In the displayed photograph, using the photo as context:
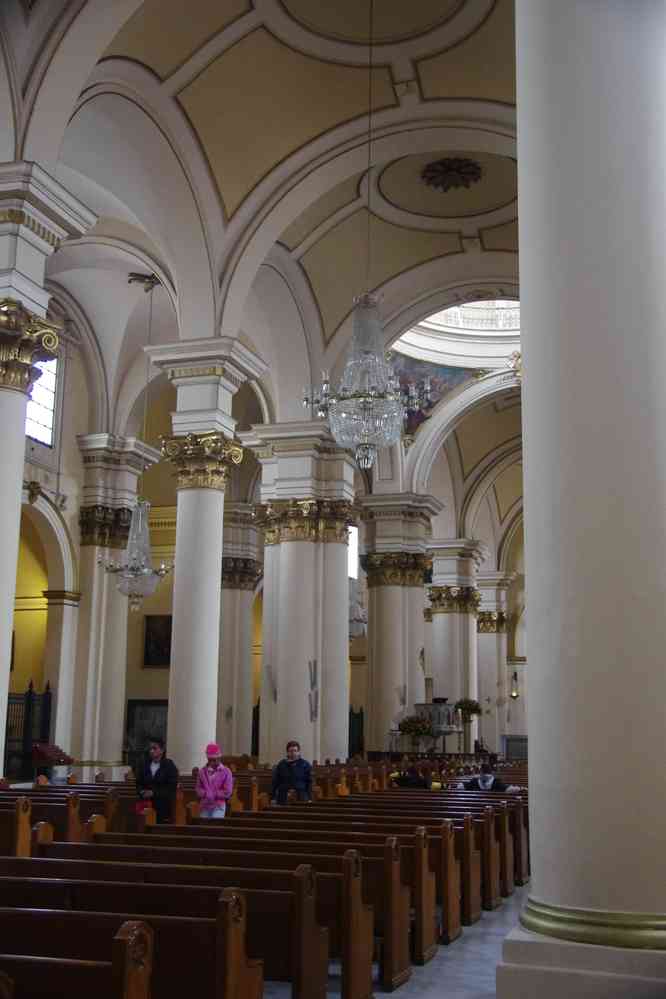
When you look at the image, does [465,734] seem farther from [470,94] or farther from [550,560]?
[550,560]

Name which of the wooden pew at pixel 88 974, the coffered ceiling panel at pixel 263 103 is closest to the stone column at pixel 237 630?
the coffered ceiling panel at pixel 263 103

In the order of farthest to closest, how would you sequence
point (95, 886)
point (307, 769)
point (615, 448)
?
point (307, 769) → point (95, 886) → point (615, 448)

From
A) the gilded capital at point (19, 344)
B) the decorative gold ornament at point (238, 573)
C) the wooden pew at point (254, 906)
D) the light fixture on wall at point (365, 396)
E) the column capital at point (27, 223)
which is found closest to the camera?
the wooden pew at point (254, 906)

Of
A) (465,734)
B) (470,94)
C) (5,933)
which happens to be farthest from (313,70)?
(465,734)

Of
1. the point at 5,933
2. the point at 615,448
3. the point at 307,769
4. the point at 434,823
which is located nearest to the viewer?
the point at 5,933

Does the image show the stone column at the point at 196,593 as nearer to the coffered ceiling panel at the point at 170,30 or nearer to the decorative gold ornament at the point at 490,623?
the coffered ceiling panel at the point at 170,30

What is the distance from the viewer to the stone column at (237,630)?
20.0 metres

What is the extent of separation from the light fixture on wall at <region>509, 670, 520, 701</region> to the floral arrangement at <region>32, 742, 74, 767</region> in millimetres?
19498

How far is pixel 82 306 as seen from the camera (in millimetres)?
16719

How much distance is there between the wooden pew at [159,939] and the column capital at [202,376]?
878cm

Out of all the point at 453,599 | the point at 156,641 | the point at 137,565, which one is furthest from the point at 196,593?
the point at 453,599

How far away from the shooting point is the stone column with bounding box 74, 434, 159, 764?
→ 54.8ft

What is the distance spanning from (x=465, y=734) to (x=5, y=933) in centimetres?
2001

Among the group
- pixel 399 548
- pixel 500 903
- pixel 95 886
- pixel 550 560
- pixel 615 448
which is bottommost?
pixel 500 903
